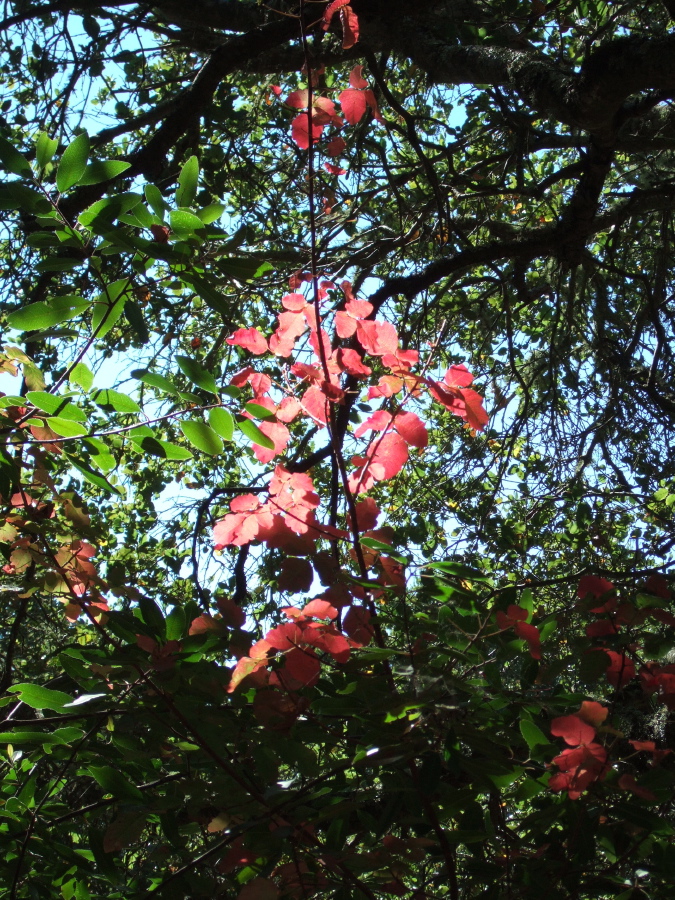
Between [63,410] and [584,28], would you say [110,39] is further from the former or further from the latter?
[63,410]

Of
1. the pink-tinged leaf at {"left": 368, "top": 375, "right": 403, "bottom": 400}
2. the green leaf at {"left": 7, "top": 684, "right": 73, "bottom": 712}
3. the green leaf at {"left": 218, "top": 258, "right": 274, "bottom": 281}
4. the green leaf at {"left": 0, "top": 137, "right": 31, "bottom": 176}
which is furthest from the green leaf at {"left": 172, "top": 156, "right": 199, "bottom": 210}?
the green leaf at {"left": 7, "top": 684, "right": 73, "bottom": 712}

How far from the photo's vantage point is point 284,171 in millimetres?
4309

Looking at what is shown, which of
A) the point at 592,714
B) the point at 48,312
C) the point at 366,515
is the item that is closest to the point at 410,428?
the point at 366,515

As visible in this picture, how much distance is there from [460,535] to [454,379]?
2907 mm

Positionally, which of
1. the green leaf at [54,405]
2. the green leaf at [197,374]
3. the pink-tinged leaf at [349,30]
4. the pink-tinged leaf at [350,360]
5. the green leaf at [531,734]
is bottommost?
the green leaf at [531,734]

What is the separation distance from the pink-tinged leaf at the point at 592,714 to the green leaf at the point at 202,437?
0.70 meters

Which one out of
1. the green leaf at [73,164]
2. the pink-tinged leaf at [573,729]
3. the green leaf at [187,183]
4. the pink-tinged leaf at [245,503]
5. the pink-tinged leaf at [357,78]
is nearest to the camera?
the pink-tinged leaf at [573,729]

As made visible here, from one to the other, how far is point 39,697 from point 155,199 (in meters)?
0.86

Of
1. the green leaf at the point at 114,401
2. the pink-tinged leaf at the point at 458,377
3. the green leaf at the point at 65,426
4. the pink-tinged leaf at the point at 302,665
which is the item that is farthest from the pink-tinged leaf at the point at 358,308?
the pink-tinged leaf at the point at 302,665

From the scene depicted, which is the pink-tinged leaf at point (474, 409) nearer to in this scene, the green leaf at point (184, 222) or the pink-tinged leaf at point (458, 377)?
the pink-tinged leaf at point (458, 377)

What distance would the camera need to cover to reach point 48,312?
4.07ft

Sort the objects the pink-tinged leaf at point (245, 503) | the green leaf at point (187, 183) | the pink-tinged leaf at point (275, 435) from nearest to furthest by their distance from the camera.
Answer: the green leaf at point (187, 183) → the pink-tinged leaf at point (245, 503) → the pink-tinged leaf at point (275, 435)

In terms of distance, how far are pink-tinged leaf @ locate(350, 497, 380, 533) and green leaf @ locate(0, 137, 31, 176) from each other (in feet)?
2.65

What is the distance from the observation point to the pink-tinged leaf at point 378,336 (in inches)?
53.8
